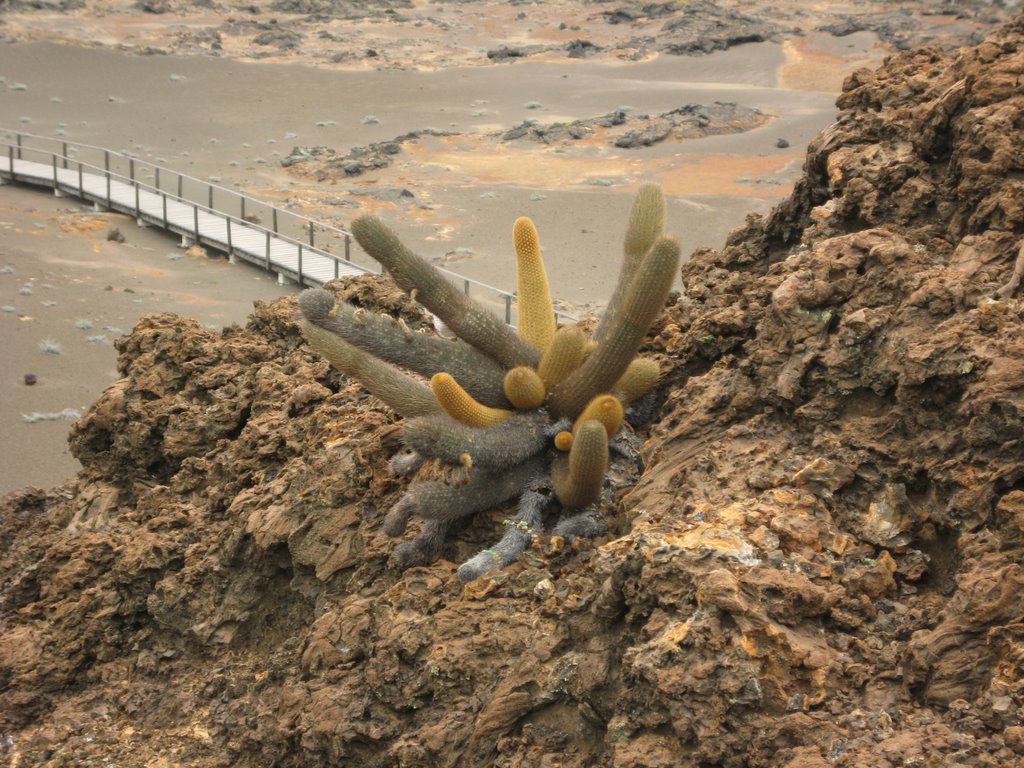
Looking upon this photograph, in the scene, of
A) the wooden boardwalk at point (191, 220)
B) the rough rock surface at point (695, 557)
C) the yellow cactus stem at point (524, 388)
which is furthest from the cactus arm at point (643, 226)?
the wooden boardwalk at point (191, 220)

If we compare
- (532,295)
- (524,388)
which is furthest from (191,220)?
(524,388)

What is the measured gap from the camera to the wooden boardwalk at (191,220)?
63.0 feet

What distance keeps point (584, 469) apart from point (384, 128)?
29274 mm

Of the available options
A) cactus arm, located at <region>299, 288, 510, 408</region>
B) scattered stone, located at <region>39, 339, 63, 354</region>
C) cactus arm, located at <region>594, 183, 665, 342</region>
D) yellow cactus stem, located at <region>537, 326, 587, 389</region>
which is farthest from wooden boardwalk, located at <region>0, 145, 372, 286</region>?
yellow cactus stem, located at <region>537, 326, 587, 389</region>

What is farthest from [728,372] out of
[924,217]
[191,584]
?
[191,584]

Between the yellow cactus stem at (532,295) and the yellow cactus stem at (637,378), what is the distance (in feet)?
2.17

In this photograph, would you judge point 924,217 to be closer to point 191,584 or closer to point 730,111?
point 191,584

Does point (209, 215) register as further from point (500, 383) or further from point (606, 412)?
point (606, 412)

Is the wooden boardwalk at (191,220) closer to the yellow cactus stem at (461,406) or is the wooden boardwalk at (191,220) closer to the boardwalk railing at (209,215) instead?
the boardwalk railing at (209,215)

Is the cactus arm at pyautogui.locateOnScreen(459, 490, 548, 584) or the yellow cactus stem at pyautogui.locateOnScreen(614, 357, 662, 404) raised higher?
the yellow cactus stem at pyautogui.locateOnScreen(614, 357, 662, 404)

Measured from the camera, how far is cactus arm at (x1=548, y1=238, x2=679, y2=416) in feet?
16.3

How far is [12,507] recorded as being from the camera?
808cm

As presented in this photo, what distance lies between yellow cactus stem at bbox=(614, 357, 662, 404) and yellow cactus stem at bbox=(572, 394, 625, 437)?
0.26m

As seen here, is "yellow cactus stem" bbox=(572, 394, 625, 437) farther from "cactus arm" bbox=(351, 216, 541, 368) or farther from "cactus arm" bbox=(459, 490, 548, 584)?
"cactus arm" bbox=(351, 216, 541, 368)
